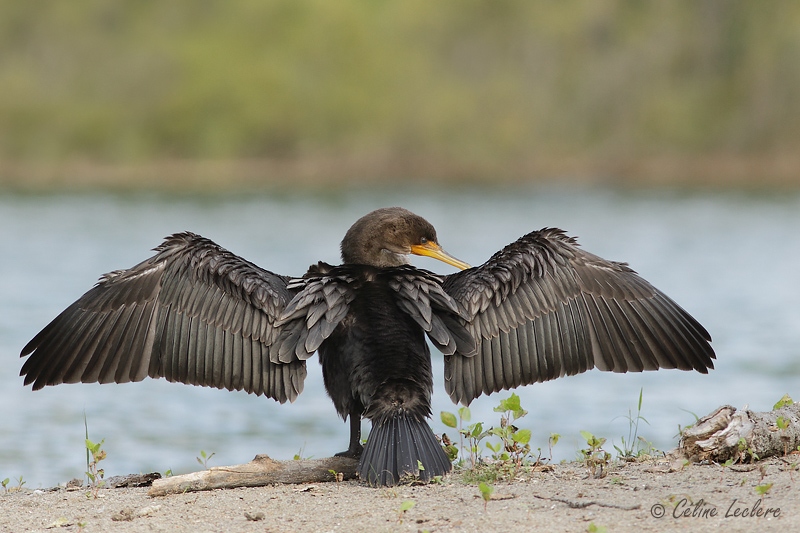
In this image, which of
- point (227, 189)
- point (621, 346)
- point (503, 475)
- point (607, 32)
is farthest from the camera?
point (607, 32)

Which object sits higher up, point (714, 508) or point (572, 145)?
point (572, 145)

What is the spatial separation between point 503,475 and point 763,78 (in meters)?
44.3

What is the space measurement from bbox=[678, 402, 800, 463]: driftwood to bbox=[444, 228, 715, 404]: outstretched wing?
0.58 metres

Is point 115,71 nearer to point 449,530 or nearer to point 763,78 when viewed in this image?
point 763,78

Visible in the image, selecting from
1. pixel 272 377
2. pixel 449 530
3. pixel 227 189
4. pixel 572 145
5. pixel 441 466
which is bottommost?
pixel 449 530

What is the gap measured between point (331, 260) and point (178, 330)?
16.3 metres

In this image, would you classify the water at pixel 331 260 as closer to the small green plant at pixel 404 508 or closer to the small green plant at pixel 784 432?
the small green plant at pixel 784 432

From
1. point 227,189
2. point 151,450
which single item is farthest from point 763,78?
point 151,450

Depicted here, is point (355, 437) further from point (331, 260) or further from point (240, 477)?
point (331, 260)

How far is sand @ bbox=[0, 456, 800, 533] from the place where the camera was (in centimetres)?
436

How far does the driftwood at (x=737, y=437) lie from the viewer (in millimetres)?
5151

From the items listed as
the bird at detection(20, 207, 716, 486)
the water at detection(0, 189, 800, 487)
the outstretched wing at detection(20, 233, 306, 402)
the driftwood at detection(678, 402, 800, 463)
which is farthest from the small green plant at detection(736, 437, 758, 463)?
the water at detection(0, 189, 800, 487)

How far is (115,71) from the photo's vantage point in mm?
47938

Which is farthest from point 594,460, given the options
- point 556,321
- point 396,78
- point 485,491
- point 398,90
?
point 396,78
